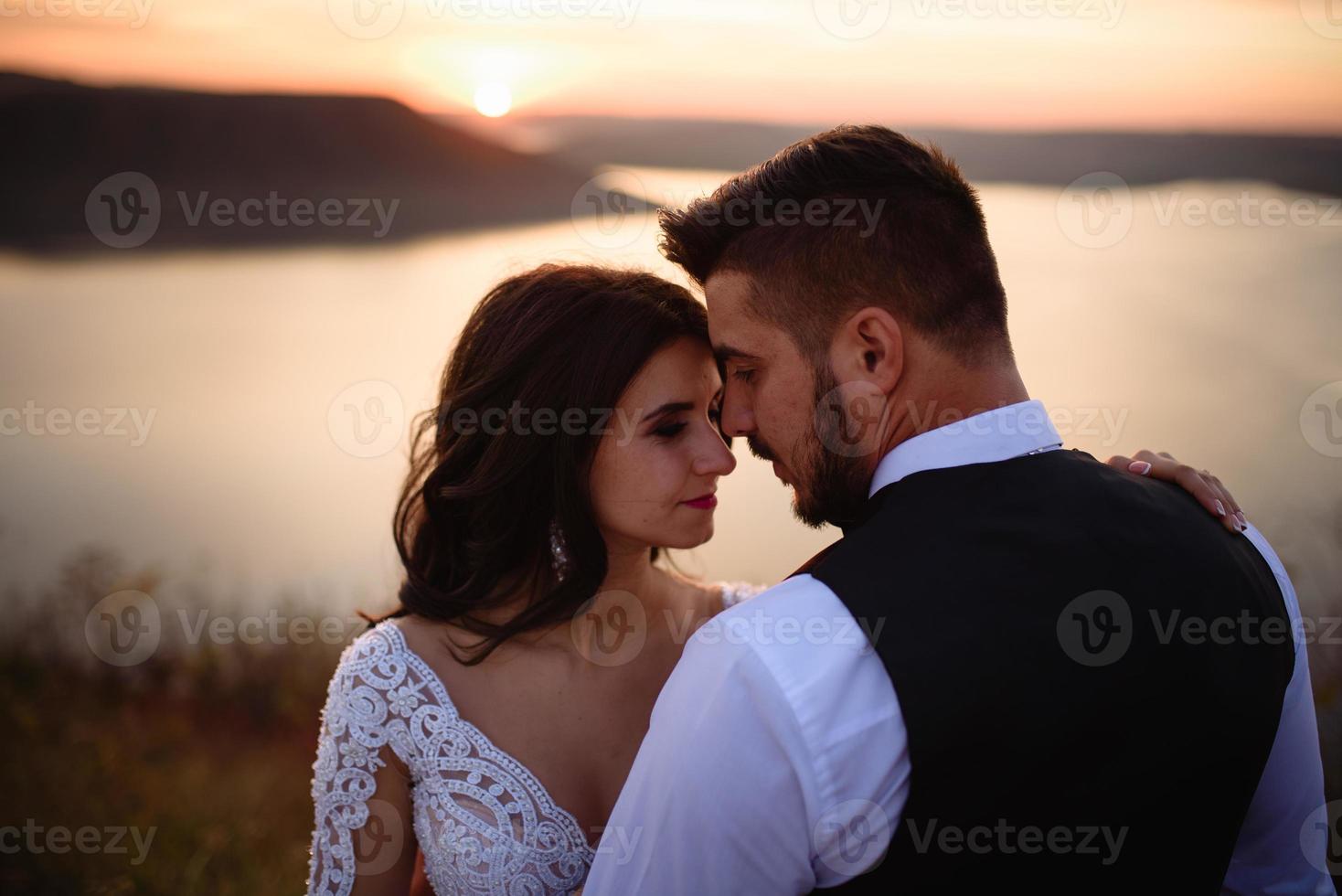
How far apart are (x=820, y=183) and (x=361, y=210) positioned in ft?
7.86

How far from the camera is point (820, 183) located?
1.56 m

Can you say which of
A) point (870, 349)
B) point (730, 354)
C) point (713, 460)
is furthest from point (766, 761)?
point (713, 460)

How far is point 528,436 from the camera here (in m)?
2.10

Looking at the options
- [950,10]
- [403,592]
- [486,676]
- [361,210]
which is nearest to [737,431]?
[486,676]

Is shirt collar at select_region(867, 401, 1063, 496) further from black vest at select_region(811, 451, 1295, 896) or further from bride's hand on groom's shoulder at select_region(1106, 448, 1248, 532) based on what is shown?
bride's hand on groom's shoulder at select_region(1106, 448, 1248, 532)

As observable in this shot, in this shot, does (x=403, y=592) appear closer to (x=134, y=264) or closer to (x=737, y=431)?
(x=737, y=431)

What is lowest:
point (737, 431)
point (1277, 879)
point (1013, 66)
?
point (1277, 879)
